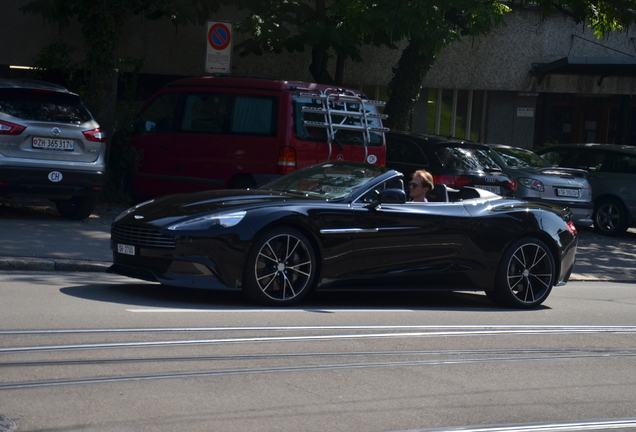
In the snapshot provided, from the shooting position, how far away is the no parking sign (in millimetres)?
14664

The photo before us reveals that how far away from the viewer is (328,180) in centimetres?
895

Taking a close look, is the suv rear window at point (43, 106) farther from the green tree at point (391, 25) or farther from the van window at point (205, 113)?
the green tree at point (391, 25)

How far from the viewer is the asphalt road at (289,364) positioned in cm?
492

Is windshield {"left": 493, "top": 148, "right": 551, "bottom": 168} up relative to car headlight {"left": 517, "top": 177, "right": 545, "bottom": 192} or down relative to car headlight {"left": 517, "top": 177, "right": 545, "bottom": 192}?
up

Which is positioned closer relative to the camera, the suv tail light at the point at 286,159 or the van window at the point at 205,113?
the suv tail light at the point at 286,159

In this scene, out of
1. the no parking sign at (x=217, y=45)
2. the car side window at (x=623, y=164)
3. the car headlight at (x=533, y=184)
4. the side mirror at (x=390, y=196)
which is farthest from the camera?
the car side window at (x=623, y=164)

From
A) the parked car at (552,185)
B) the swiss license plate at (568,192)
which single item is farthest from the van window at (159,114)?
the swiss license plate at (568,192)

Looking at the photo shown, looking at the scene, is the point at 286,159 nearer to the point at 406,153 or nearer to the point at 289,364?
the point at 406,153

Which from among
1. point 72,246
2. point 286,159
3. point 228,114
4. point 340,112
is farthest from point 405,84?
point 72,246

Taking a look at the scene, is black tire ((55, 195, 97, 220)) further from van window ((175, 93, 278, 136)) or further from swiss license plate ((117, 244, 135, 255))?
swiss license plate ((117, 244, 135, 255))

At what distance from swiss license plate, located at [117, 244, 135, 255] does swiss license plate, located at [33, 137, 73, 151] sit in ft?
14.2

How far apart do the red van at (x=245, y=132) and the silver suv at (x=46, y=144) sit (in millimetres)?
1885

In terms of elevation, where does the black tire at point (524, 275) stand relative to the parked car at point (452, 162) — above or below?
below

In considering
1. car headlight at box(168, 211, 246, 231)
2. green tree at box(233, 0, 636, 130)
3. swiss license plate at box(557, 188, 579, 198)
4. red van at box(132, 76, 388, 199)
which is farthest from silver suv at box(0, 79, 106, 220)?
swiss license plate at box(557, 188, 579, 198)
